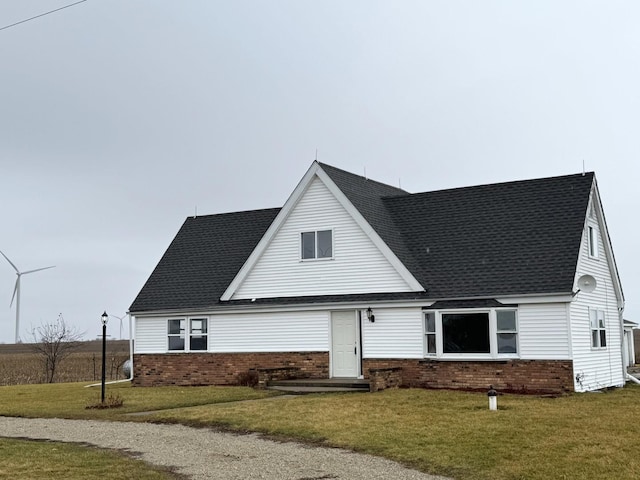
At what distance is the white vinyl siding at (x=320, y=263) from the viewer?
2631 centimetres

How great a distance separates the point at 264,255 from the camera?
28.4m

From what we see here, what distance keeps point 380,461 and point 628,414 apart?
747cm

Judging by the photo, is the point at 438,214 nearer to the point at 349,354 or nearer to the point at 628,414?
the point at 349,354

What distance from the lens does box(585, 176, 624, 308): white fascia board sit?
26.3 meters

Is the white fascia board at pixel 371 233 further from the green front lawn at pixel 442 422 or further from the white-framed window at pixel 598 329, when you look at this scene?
the white-framed window at pixel 598 329

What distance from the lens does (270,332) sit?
27.9 metres

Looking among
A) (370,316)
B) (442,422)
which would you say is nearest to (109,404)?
(370,316)

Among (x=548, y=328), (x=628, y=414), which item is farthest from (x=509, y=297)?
(x=628, y=414)

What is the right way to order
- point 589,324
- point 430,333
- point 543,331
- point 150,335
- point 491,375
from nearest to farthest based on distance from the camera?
point 543,331 → point 491,375 → point 589,324 → point 430,333 → point 150,335

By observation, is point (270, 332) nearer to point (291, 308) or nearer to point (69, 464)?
point (291, 308)

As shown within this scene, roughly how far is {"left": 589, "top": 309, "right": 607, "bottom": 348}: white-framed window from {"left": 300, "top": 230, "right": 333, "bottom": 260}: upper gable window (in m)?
8.86

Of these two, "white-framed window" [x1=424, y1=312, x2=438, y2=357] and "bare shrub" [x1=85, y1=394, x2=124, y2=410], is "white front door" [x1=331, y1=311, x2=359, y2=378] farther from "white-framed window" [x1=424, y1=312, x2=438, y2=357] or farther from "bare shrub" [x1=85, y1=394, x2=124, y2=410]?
"bare shrub" [x1=85, y1=394, x2=124, y2=410]

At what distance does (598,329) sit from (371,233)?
805cm

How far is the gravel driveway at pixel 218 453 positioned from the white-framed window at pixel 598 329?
44.6 feet
